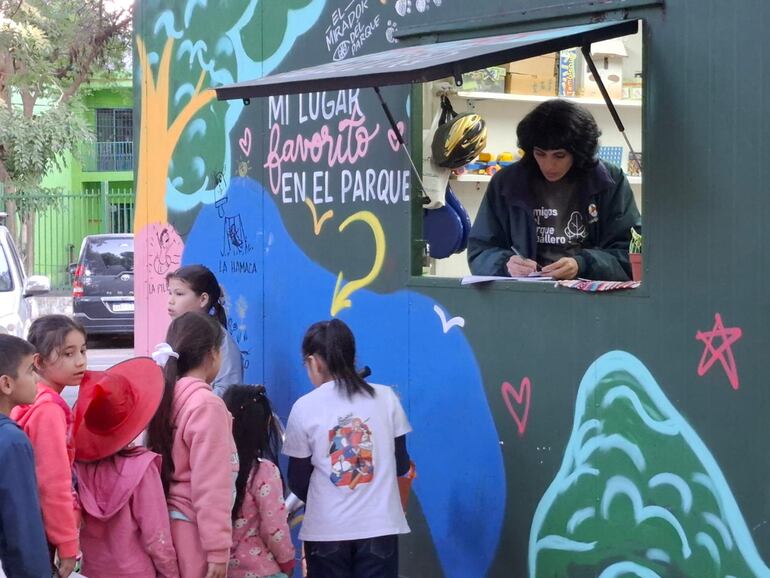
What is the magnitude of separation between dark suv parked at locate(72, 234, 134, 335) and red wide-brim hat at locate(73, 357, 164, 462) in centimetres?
1420

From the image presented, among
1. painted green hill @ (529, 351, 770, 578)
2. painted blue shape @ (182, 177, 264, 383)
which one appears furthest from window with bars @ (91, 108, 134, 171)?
painted green hill @ (529, 351, 770, 578)

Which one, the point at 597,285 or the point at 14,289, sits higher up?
the point at 597,285

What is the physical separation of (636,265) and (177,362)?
1.90 metres

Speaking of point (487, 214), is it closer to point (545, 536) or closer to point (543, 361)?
point (543, 361)

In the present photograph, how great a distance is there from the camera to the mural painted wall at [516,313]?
4.38 metres

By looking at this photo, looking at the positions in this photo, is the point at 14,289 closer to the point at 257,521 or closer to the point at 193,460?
the point at 257,521

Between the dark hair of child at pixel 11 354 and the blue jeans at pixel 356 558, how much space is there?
5.06 feet

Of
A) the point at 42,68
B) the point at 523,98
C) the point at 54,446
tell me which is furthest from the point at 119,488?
the point at 42,68

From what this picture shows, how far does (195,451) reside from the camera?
4.48m

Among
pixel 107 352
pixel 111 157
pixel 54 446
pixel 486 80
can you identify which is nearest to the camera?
pixel 54 446

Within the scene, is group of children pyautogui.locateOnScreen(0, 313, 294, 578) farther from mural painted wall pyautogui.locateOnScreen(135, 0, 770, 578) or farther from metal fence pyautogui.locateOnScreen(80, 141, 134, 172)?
metal fence pyautogui.locateOnScreen(80, 141, 134, 172)

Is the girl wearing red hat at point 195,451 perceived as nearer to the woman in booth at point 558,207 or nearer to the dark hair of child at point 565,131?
the woman in booth at point 558,207

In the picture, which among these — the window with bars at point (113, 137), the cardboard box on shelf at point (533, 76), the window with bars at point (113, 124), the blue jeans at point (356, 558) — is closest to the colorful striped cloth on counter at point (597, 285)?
the blue jeans at point (356, 558)

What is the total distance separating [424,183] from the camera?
19.2 feet
